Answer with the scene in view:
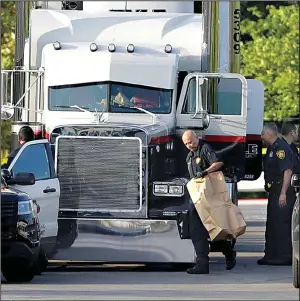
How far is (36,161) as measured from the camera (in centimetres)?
1453

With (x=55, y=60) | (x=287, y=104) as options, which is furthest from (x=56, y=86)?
(x=287, y=104)

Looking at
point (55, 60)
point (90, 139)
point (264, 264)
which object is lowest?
point (264, 264)

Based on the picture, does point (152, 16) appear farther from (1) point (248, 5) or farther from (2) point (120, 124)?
(1) point (248, 5)

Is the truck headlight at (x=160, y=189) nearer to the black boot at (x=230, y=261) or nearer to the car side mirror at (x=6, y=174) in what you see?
the black boot at (x=230, y=261)

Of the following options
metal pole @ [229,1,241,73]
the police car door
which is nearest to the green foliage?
metal pole @ [229,1,241,73]

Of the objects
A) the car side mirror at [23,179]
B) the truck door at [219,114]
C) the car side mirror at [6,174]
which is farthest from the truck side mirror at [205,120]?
the car side mirror at [6,174]

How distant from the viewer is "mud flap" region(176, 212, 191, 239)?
583 inches

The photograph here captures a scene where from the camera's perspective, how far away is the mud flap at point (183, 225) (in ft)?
48.6

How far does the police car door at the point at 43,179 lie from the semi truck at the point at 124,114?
15 mm

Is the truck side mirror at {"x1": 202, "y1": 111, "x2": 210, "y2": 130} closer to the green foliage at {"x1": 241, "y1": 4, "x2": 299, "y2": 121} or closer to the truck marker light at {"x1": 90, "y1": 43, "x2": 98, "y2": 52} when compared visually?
the truck marker light at {"x1": 90, "y1": 43, "x2": 98, "y2": 52}

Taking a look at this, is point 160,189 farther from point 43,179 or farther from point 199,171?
point 43,179

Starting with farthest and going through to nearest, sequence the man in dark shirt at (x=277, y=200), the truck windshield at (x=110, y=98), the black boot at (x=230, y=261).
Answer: the truck windshield at (x=110, y=98) → the man in dark shirt at (x=277, y=200) → the black boot at (x=230, y=261)

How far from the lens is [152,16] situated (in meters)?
17.2

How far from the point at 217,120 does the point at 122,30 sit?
1931mm
